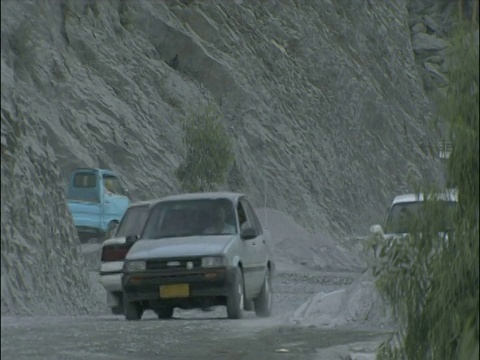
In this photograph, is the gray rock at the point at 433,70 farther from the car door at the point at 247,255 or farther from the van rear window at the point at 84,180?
the car door at the point at 247,255

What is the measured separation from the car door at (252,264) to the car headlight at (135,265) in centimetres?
132

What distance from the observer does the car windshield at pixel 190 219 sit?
17.2 metres

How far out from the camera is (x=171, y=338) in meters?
13.9

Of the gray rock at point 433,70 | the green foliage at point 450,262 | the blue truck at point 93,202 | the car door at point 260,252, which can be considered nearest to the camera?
the green foliage at point 450,262

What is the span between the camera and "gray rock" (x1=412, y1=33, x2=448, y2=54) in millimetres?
106250

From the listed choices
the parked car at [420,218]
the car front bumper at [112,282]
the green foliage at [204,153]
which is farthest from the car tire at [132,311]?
the green foliage at [204,153]

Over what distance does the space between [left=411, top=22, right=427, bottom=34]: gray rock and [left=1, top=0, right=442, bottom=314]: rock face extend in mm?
38680

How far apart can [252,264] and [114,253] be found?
8.33 feet

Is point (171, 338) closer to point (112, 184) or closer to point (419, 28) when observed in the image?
point (112, 184)

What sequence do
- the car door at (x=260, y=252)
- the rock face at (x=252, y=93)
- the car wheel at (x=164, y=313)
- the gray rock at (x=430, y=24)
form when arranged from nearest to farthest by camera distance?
the car wheel at (x=164, y=313), the car door at (x=260, y=252), the rock face at (x=252, y=93), the gray rock at (x=430, y=24)

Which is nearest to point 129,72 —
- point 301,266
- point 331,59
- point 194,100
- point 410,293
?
point 194,100

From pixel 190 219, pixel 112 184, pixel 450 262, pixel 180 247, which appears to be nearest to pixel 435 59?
pixel 112 184

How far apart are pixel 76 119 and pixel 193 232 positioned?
925 inches

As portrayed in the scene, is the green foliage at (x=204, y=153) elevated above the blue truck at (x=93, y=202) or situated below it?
above
